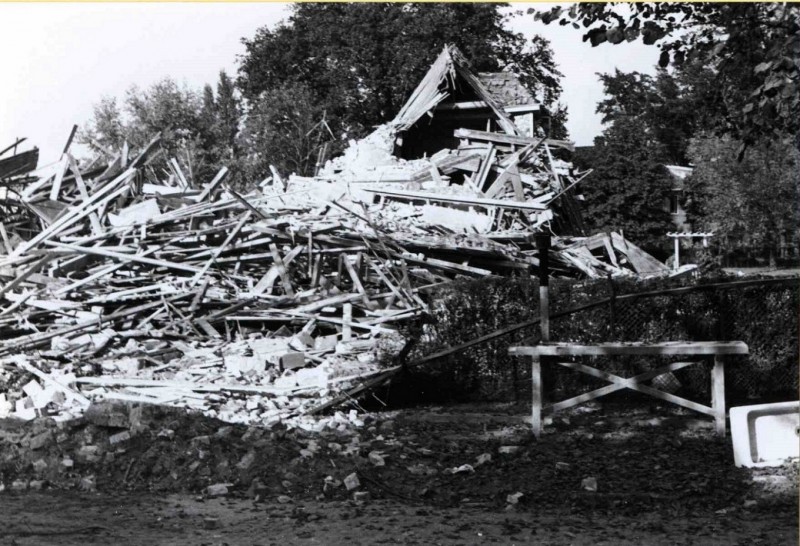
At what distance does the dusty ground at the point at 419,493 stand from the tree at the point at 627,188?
33.6 meters

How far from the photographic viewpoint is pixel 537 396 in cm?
885

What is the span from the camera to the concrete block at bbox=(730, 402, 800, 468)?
23.8 feet

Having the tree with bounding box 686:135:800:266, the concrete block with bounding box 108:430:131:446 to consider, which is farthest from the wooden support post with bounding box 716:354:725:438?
the tree with bounding box 686:135:800:266

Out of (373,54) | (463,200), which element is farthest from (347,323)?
(373,54)

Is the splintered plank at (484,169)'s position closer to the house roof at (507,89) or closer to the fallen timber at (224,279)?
the fallen timber at (224,279)

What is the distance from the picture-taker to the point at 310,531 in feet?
20.3

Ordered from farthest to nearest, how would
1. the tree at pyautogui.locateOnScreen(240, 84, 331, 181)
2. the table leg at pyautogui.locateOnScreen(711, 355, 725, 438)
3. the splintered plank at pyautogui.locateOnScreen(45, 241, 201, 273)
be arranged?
the tree at pyautogui.locateOnScreen(240, 84, 331, 181) → the splintered plank at pyautogui.locateOnScreen(45, 241, 201, 273) → the table leg at pyautogui.locateOnScreen(711, 355, 725, 438)

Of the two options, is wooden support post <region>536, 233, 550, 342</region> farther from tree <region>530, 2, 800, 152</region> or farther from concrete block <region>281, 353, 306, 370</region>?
concrete block <region>281, 353, 306, 370</region>

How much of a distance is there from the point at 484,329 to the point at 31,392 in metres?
5.82

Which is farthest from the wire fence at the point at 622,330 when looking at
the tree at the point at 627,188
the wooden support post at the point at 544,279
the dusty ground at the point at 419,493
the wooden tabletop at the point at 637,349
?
the tree at the point at 627,188

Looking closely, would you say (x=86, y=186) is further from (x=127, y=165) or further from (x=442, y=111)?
(x=442, y=111)

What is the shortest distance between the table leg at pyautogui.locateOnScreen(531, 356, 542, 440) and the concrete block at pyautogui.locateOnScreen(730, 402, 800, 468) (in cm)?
197

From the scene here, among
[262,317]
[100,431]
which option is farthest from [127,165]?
[100,431]

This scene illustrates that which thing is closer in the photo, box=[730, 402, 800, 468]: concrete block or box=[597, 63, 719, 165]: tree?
box=[730, 402, 800, 468]: concrete block
